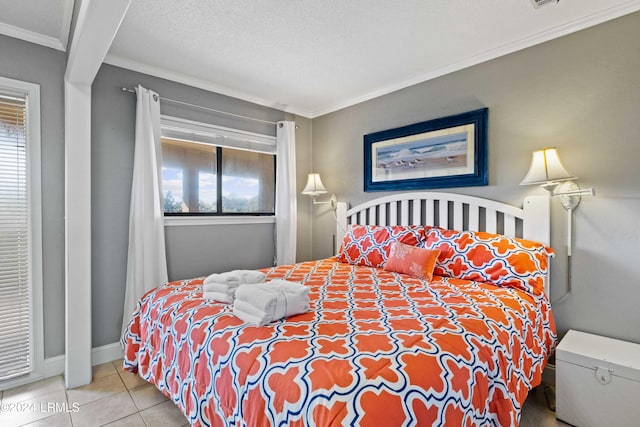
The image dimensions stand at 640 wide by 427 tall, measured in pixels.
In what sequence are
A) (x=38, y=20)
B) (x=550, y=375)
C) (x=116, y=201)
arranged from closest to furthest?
(x=38, y=20)
(x=550, y=375)
(x=116, y=201)

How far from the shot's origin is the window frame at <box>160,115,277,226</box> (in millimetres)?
2988

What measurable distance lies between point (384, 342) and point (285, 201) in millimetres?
2636

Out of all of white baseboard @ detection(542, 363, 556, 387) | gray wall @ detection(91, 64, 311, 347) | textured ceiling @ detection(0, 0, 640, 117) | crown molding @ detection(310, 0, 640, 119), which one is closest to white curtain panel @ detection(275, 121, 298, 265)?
textured ceiling @ detection(0, 0, 640, 117)

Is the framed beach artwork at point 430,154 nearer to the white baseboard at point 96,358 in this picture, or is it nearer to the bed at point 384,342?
the bed at point 384,342

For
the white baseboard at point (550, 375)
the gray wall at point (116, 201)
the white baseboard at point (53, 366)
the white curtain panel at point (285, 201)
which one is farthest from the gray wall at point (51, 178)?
the white baseboard at point (550, 375)

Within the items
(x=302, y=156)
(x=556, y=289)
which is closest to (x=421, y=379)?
(x=556, y=289)

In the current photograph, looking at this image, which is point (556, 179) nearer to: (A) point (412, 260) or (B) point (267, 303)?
(A) point (412, 260)

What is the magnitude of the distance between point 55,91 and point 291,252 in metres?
2.49

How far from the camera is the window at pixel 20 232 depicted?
2225mm

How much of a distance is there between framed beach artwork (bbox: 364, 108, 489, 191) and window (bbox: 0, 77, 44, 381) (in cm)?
283

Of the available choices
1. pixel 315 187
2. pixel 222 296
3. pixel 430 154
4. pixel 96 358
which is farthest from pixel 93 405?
pixel 430 154

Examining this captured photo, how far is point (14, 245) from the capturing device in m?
2.27

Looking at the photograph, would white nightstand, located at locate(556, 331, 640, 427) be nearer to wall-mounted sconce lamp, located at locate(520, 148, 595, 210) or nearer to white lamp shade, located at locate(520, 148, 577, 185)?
wall-mounted sconce lamp, located at locate(520, 148, 595, 210)

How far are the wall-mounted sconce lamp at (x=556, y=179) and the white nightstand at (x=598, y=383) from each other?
63 cm
